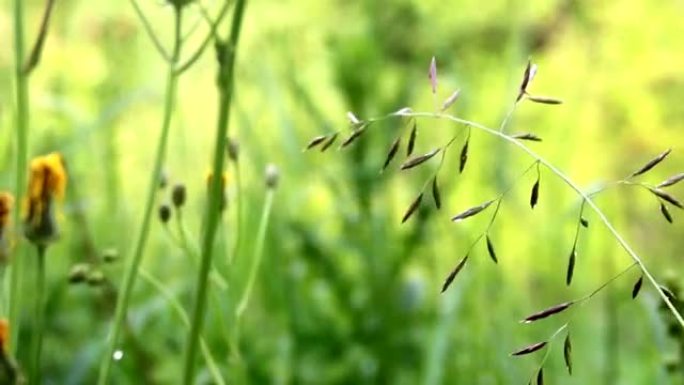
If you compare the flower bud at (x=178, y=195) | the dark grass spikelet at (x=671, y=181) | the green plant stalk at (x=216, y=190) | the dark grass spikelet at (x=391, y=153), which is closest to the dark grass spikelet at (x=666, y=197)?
the dark grass spikelet at (x=671, y=181)

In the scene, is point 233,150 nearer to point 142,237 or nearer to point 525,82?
point 142,237

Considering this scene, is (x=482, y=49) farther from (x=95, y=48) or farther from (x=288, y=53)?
(x=288, y=53)

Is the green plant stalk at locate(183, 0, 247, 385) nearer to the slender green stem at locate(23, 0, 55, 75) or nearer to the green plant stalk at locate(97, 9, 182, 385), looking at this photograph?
the green plant stalk at locate(97, 9, 182, 385)

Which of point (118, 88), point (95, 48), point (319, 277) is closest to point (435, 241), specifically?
point (319, 277)

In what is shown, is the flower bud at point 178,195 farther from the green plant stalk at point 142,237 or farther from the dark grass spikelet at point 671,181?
the dark grass spikelet at point 671,181

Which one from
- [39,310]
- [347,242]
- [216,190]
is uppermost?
[216,190]

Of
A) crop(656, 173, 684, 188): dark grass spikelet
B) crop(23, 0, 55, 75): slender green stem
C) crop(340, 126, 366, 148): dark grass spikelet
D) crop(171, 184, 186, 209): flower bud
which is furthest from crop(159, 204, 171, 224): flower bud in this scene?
crop(656, 173, 684, 188): dark grass spikelet

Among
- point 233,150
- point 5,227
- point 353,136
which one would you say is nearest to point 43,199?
point 5,227
